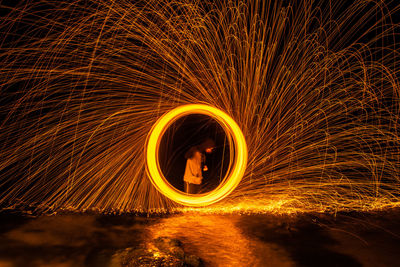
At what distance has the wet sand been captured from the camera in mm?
3971

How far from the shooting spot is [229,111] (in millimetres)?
6758

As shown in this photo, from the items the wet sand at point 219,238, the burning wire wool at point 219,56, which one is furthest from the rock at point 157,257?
the burning wire wool at point 219,56

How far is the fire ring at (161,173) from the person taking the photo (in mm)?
5680

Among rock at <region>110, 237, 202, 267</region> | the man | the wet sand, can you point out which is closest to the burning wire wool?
the man

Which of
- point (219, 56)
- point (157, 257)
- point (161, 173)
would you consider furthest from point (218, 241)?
point (219, 56)

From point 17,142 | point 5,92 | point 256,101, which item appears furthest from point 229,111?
point 5,92

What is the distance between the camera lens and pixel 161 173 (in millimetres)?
5758

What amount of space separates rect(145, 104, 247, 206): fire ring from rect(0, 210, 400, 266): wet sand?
34 centimetres

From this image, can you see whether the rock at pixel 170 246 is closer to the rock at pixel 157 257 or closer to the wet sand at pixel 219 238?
the rock at pixel 157 257

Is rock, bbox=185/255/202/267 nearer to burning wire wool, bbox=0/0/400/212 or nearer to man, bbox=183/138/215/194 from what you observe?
burning wire wool, bbox=0/0/400/212

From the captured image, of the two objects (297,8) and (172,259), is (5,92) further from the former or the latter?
(297,8)

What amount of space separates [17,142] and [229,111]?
204 inches

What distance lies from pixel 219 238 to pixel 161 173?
5.41ft

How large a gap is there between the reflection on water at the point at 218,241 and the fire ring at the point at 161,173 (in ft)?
1.12
